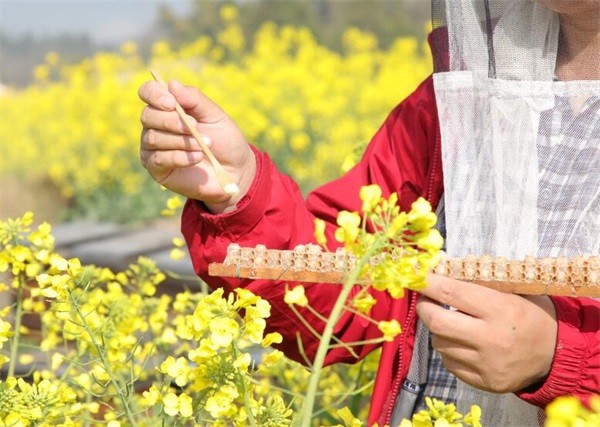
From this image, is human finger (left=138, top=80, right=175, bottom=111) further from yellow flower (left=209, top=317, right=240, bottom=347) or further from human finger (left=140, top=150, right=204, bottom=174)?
yellow flower (left=209, top=317, right=240, bottom=347)

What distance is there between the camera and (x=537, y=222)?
5.23ft

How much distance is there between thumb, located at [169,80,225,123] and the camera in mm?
1533

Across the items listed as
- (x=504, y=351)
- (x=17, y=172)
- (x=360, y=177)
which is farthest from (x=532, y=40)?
(x=17, y=172)

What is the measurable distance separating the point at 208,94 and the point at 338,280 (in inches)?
239

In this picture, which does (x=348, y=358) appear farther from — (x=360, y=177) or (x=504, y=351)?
(x=504, y=351)

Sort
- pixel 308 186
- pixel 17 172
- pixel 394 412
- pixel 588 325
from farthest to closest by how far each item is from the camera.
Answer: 1. pixel 17 172
2. pixel 308 186
3. pixel 394 412
4. pixel 588 325

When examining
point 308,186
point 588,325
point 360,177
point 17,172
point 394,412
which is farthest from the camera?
point 17,172

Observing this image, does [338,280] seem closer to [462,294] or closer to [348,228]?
[462,294]

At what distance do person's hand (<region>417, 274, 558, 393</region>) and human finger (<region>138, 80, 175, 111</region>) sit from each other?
0.46 m

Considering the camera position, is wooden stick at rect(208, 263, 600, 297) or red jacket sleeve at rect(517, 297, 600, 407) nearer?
wooden stick at rect(208, 263, 600, 297)

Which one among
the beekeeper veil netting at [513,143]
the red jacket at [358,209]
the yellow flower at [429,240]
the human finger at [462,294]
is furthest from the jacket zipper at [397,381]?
the yellow flower at [429,240]

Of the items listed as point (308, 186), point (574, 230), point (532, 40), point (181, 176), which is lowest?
point (308, 186)

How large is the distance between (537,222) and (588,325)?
199mm

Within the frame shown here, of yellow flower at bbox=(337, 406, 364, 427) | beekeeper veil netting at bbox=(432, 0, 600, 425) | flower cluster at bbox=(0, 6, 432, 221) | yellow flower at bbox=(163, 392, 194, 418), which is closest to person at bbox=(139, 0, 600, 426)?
beekeeper veil netting at bbox=(432, 0, 600, 425)
